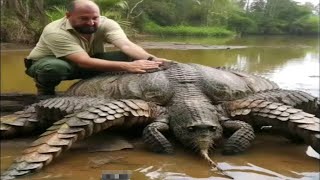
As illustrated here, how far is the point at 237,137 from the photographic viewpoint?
151 centimetres

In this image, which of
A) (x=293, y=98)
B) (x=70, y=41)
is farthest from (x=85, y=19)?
(x=293, y=98)

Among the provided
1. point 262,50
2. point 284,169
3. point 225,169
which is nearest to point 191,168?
point 225,169

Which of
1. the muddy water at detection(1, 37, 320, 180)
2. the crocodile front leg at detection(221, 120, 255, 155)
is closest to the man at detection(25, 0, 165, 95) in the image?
the muddy water at detection(1, 37, 320, 180)

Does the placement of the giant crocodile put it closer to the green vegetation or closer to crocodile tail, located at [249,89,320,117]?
crocodile tail, located at [249,89,320,117]

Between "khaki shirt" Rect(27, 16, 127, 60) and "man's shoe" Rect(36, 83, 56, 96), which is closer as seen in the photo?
"khaki shirt" Rect(27, 16, 127, 60)

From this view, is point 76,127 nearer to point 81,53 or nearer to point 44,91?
point 81,53

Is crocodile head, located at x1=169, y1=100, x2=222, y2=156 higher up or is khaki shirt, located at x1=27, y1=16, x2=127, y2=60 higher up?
khaki shirt, located at x1=27, y1=16, x2=127, y2=60

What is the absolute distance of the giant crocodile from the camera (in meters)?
1.47

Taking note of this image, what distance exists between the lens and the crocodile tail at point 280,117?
4.88ft

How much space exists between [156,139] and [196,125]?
14 cm

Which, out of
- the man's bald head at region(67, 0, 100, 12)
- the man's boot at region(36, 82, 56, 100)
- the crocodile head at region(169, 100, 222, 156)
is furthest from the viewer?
the man's boot at region(36, 82, 56, 100)

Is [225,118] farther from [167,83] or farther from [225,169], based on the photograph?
[225,169]

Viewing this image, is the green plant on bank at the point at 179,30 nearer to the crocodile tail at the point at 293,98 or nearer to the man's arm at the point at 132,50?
the man's arm at the point at 132,50

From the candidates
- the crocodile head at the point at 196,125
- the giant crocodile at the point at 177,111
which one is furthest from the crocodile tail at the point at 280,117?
the crocodile head at the point at 196,125
